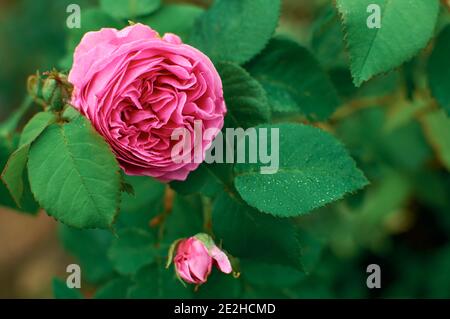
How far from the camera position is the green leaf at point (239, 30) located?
945 mm

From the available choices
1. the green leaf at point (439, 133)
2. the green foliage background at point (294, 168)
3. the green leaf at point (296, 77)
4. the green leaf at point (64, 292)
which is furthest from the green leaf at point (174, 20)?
the green leaf at point (439, 133)

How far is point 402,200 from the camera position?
6.56 ft

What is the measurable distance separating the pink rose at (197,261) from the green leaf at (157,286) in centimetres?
25

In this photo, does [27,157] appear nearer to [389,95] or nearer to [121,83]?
[121,83]

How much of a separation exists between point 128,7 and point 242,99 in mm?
346

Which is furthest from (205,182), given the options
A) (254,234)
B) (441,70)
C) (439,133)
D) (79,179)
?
(439,133)

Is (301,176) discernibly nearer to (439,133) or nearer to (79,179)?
(79,179)

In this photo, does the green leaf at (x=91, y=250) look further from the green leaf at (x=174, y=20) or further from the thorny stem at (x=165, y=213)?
the green leaf at (x=174, y=20)

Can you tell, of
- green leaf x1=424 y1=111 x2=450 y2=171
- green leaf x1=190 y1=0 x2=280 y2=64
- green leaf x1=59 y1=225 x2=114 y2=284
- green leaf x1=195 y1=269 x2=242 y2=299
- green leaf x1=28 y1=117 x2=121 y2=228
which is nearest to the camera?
green leaf x1=28 y1=117 x2=121 y2=228

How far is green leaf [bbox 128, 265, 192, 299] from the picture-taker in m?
1.05

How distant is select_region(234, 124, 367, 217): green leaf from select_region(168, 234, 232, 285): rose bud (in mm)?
80

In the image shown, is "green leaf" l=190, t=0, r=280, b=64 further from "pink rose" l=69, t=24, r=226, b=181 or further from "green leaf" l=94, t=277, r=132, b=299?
"green leaf" l=94, t=277, r=132, b=299

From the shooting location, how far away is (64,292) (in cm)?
112

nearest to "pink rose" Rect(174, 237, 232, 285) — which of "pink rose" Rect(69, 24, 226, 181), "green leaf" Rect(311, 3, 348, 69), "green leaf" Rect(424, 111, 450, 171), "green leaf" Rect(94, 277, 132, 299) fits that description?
"pink rose" Rect(69, 24, 226, 181)
